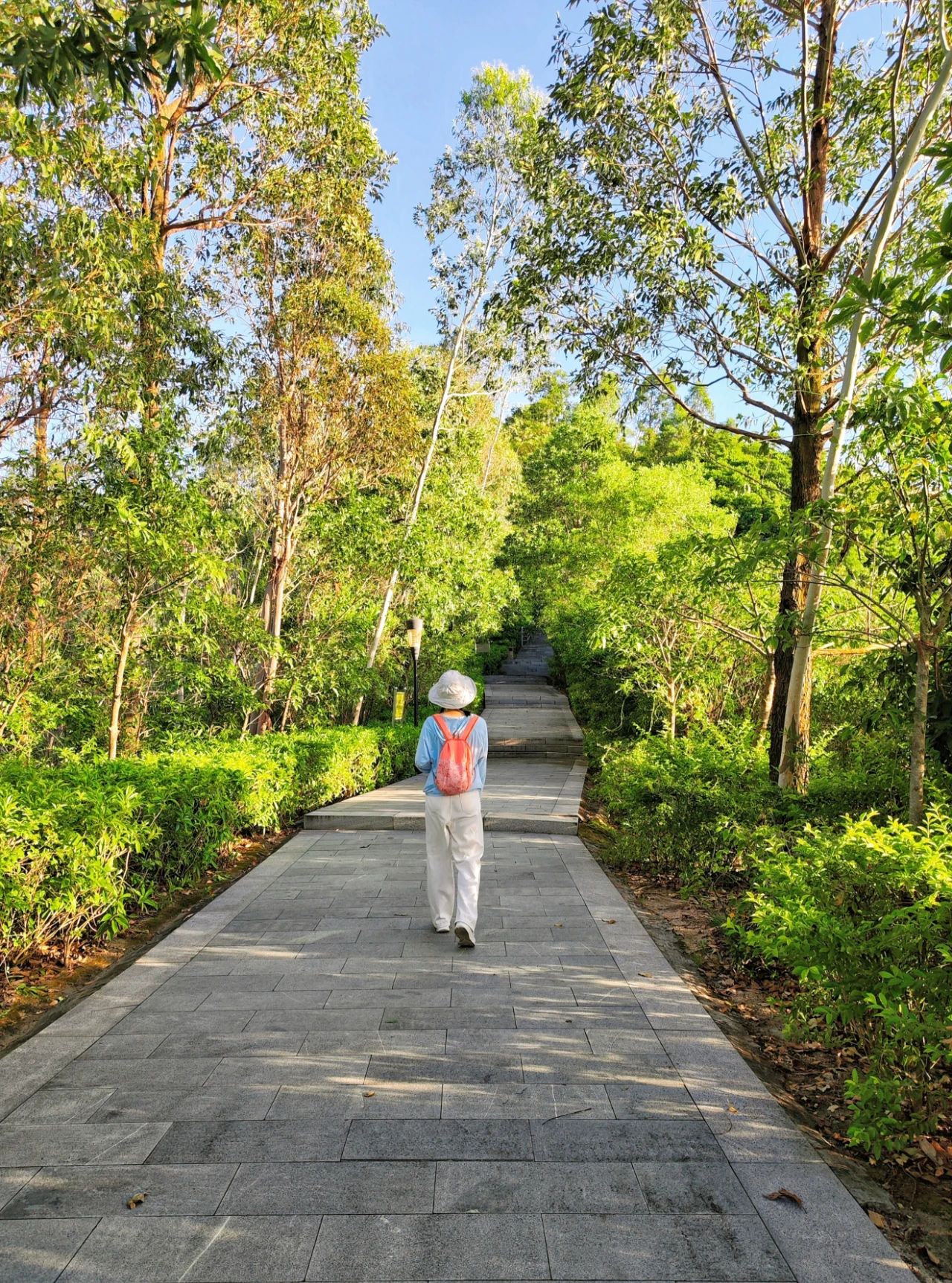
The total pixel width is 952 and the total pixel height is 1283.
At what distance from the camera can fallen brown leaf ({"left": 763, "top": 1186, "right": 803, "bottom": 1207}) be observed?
237cm

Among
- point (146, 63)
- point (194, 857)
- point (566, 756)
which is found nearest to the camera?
point (146, 63)

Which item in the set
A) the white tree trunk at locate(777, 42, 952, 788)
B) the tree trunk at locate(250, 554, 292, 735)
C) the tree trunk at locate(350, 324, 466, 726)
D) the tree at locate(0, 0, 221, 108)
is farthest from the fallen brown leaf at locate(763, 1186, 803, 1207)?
the tree trunk at locate(350, 324, 466, 726)

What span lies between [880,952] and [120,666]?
262 inches

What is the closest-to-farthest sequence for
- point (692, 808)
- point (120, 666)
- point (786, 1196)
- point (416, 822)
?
point (786, 1196) < point (692, 808) < point (120, 666) < point (416, 822)

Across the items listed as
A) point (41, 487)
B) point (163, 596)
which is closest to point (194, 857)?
point (163, 596)

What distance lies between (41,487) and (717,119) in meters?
7.03

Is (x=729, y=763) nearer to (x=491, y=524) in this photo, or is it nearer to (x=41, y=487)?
(x=41, y=487)

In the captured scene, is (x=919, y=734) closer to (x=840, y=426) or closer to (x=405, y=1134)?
(x=840, y=426)

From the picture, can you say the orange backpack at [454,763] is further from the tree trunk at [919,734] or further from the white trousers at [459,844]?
the tree trunk at [919,734]

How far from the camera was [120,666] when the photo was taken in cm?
743

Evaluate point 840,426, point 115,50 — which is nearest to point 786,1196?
point 115,50

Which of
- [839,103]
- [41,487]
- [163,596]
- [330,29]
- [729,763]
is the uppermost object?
[330,29]

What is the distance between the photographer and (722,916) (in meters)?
5.33

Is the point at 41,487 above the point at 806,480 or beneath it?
beneath
